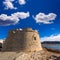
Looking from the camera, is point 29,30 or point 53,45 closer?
point 29,30

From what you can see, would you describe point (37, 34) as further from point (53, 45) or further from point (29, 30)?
point (53, 45)

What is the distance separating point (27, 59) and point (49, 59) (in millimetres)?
3955

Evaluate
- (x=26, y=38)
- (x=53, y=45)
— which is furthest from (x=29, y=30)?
(x=53, y=45)

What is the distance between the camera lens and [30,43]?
43156mm

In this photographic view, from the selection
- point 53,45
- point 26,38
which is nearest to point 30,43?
point 26,38

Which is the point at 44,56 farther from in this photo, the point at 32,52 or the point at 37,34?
the point at 37,34

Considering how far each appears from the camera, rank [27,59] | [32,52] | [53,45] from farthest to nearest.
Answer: [53,45] < [32,52] < [27,59]

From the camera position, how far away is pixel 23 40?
4319 centimetres

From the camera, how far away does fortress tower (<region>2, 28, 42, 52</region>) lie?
→ 141 ft

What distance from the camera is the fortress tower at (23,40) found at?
4306 centimetres

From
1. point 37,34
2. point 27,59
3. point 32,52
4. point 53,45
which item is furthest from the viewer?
point 53,45

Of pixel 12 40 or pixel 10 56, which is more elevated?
pixel 12 40

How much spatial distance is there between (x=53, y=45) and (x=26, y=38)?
1614 inches

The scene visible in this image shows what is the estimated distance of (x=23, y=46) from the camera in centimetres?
4300
